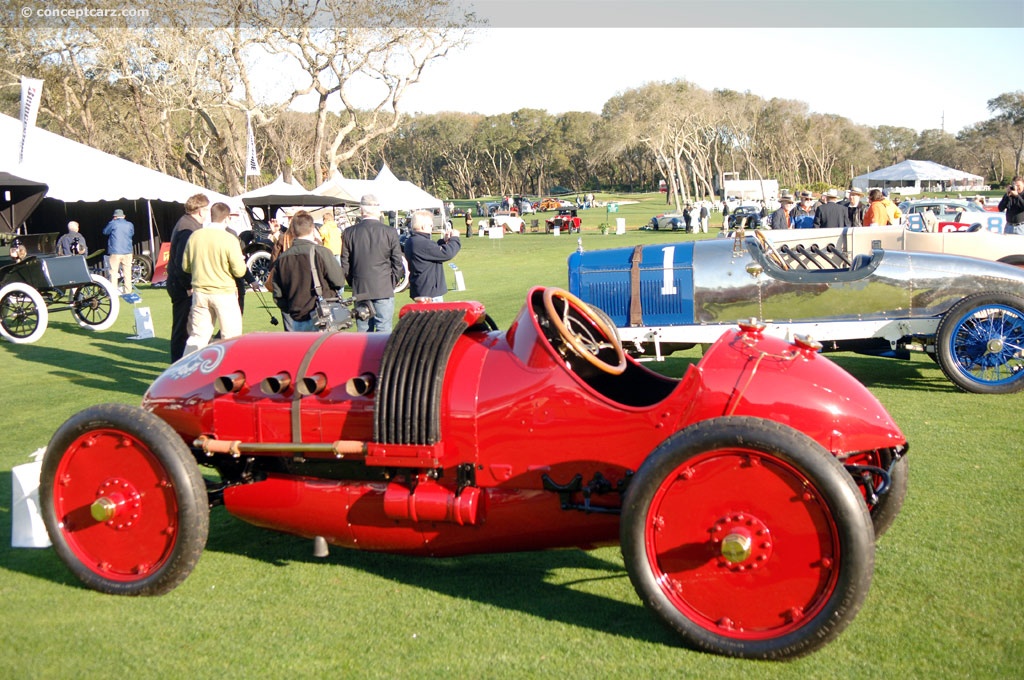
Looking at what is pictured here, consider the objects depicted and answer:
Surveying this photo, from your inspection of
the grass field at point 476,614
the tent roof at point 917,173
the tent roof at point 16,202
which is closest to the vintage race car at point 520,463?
the grass field at point 476,614

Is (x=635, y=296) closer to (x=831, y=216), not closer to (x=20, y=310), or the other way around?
(x=831, y=216)

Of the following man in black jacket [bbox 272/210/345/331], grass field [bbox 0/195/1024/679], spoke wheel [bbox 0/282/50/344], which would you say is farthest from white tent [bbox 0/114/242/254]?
grass field [bbox 0/195/1024/679]

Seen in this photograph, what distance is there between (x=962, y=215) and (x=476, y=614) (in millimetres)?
23962

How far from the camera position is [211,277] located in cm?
736

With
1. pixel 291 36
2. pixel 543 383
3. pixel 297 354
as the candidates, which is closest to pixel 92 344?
pixel 297 354

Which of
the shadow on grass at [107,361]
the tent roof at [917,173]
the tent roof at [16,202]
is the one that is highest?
the tent roof at [917,173]

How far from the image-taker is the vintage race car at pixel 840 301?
7.14 meters

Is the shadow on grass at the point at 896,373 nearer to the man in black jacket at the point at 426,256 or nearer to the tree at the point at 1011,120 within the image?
the man in black jacket at the point at 426,256

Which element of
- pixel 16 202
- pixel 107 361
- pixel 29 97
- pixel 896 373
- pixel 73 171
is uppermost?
pixel 29 97

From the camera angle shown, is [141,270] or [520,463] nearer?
[520,463]

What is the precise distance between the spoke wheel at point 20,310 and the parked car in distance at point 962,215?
16329mm

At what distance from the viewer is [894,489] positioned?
3723 mm

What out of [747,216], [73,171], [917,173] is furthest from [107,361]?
[917,173]

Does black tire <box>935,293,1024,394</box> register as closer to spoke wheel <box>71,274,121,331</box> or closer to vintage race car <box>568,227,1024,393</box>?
vintage race car <box>568,227,1024,393</box>
